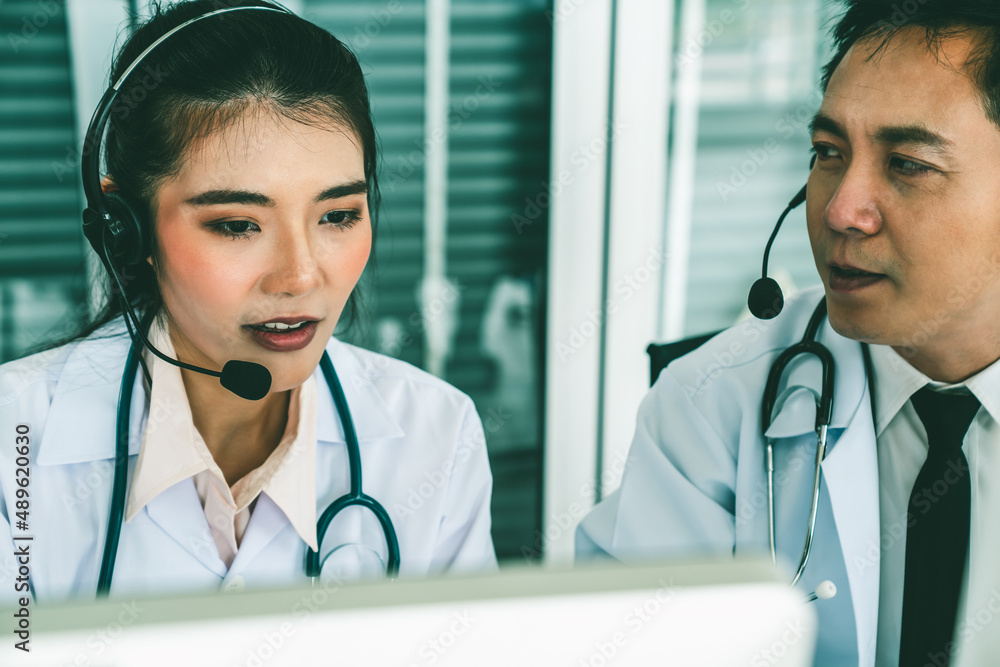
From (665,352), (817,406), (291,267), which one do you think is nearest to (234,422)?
(291,267)

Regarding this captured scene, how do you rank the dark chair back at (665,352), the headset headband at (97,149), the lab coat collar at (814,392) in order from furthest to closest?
1. the dark chair back at (665,352)
2. the lab coat collar at (814,392)
3. the headset headband at (97,149)

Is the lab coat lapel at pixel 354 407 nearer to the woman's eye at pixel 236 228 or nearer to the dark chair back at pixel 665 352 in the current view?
the woman's eye at pixel 236 228

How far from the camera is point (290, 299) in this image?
3.32 feet

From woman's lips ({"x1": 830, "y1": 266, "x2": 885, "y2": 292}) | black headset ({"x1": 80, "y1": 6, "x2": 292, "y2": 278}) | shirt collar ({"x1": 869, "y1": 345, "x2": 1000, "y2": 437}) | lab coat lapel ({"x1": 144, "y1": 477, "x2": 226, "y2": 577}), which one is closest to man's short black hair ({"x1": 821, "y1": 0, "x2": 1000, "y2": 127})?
woman's lips ({"x1": 830, "y1": 266, "x2": 885, "y2": 292})

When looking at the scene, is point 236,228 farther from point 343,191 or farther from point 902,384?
point 902,384

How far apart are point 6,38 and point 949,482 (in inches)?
69.7

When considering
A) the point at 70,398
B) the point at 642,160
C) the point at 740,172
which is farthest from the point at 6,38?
the point at 740,172

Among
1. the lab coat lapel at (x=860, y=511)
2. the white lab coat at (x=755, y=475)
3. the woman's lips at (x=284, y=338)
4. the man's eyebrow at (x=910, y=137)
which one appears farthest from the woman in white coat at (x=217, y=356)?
the man's eyebrow at (x=910, y=137)

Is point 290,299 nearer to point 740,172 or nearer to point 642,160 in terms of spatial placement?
point 642,160

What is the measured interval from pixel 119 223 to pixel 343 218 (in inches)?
10.8

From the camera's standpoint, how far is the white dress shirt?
1073 mm

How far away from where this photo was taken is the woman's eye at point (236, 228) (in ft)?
3.24

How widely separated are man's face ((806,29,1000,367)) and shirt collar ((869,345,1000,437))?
0.28ft

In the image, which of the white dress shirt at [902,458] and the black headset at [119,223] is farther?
the white dress shirt at [902,458]
